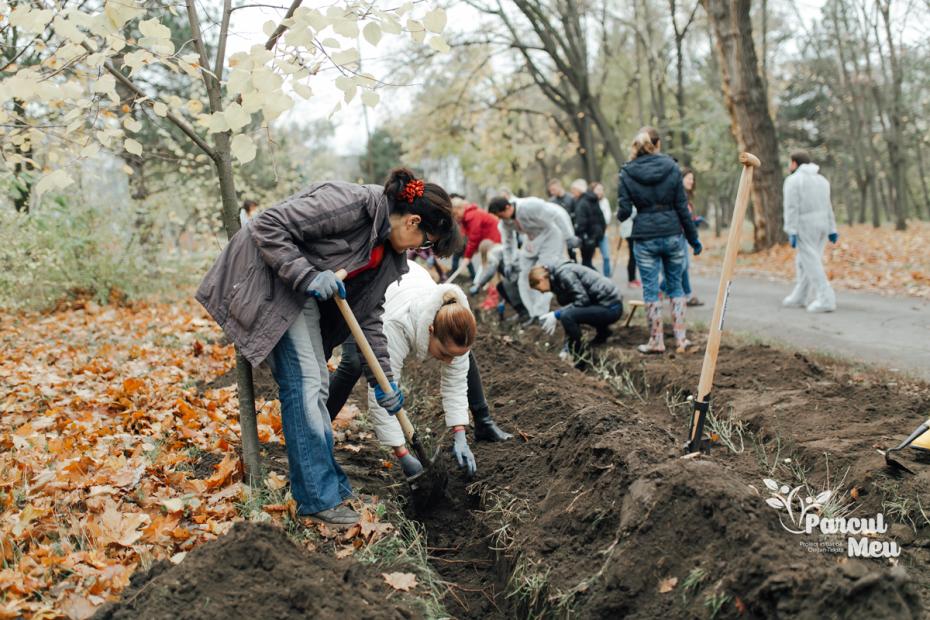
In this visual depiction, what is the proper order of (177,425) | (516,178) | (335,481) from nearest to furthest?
(335,481) < (177,425) < (516,178)

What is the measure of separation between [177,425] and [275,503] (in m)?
1.39

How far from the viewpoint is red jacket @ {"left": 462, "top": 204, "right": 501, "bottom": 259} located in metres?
10.3

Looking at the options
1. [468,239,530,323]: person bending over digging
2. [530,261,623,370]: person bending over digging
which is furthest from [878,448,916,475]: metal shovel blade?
[468,239,530,323]: person bending over digging

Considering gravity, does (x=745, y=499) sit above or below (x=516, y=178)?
below

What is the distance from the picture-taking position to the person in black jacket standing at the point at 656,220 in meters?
6.72

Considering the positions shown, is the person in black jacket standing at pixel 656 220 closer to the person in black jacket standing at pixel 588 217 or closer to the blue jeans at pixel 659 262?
the blue jeans at pixel 659 262

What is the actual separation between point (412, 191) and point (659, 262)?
427 cm

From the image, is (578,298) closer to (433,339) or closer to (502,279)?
(502,279)

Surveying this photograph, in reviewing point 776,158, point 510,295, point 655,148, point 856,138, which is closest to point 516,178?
point 856,138

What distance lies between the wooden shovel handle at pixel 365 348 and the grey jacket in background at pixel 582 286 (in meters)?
3.93

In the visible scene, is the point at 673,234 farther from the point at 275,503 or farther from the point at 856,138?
the point at 856,138

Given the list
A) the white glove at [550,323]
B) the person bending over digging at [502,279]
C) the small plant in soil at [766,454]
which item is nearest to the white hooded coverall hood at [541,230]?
the person bending over digging at [502,279]

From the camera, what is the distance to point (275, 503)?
3.34 meters

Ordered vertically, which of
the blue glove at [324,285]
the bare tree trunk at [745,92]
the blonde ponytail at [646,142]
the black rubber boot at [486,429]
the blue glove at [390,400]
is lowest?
the black rubber boot at [486,429]
